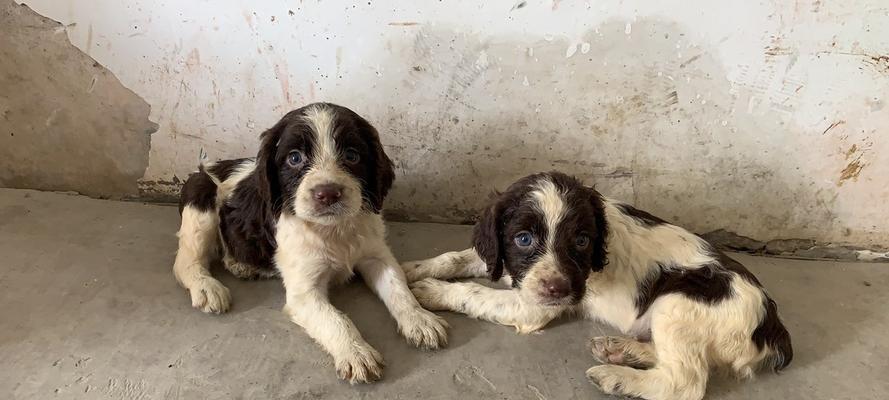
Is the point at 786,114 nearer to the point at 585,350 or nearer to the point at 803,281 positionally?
the point at 803,281

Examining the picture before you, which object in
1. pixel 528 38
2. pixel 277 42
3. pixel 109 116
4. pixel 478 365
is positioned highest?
pixel 528 38

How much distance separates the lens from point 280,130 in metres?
3.34

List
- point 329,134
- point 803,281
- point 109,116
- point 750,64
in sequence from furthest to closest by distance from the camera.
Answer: point 109,116
point 803,281
point 750,64
point 329,134

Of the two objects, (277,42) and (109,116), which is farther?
(109,116)

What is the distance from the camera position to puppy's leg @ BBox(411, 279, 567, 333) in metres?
3.49

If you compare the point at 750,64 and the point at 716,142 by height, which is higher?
the point at 750,64

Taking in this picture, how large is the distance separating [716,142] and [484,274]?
1649mm

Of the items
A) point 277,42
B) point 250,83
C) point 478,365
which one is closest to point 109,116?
point 250,83

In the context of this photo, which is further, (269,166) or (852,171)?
(852,171)

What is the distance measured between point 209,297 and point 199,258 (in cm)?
37

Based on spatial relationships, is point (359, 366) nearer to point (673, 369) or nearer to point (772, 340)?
point (673, 369)

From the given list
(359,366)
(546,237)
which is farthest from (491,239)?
A: (359,366)

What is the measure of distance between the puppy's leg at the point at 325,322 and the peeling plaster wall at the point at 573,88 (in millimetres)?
1151

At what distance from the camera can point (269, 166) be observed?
332 centimetres
